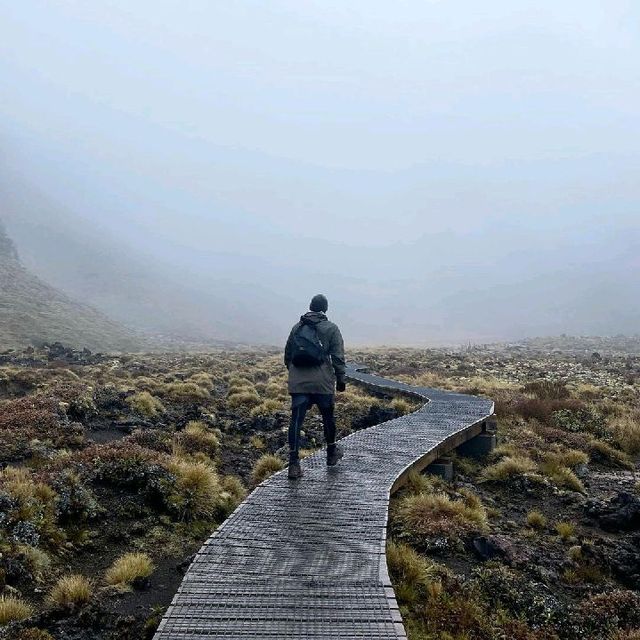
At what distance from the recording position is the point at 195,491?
965cm

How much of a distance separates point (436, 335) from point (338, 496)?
638 ft

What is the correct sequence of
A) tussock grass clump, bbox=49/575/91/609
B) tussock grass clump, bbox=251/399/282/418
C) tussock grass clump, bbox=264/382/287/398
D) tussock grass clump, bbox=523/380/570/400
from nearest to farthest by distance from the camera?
tussock grass clump, bbox=49/575/91/609
tussock grass clump, bbox=251/399/282/418
tussock grass clump, bbox=523/380/570/400
tussock grass clump, bbox=264/382/287/398

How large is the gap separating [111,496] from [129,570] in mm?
2713

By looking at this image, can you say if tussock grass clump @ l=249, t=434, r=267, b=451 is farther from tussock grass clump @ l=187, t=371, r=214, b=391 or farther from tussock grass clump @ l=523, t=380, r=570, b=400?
tussock grass clump @ l=523, t=380, r=570, b=400

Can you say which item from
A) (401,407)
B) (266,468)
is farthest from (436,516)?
(401,407)

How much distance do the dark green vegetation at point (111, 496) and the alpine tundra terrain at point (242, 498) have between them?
3cm

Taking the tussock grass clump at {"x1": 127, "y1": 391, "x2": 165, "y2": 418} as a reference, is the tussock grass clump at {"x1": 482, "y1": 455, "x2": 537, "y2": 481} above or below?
below

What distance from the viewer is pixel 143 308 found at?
161875 mm

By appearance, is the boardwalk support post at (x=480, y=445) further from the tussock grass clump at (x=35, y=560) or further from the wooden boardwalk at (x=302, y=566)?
the tussock grass clump at (x=35, y=560)

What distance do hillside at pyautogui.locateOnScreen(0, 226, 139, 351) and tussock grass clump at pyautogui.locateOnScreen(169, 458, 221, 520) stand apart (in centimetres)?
4702

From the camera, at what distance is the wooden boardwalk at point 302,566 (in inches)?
202

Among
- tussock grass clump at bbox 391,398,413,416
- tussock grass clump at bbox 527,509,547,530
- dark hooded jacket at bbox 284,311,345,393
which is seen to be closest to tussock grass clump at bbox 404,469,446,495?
tussock grass clump at bbox 527,509,547,530

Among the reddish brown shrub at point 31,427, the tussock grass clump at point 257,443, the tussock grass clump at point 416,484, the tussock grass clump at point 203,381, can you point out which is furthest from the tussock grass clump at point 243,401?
the tussock grass clump at point 416,484

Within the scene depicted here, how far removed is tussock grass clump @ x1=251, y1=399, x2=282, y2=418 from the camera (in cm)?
1814
